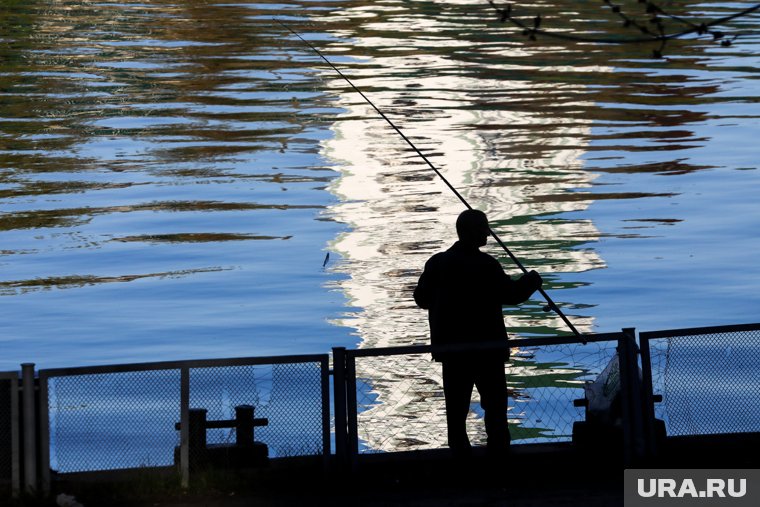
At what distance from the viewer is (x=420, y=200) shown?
21.8 meters

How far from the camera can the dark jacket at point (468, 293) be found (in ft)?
31.0

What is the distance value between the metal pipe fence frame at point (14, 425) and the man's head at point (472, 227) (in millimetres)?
2747

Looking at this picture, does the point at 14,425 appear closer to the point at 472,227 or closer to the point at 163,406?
the point at 163,406

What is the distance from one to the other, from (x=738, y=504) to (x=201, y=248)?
11427mm

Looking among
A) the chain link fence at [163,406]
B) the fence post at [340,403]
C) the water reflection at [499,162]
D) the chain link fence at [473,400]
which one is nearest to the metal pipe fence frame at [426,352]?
the fence post at [340,403]

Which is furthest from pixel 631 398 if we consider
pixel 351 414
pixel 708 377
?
pixel 351 414

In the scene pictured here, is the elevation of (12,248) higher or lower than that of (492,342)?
higher

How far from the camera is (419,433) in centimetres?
1199

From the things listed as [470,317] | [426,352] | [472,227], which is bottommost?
[426,352]

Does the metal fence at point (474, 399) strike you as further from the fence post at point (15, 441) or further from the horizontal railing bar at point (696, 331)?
the fence post at point (15, 441)

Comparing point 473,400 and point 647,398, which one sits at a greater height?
point 473,400

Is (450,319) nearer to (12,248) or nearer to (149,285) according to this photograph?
(149,285)

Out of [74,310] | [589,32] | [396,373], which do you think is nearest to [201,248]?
[74,310]

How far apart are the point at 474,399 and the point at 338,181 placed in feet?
32.5
